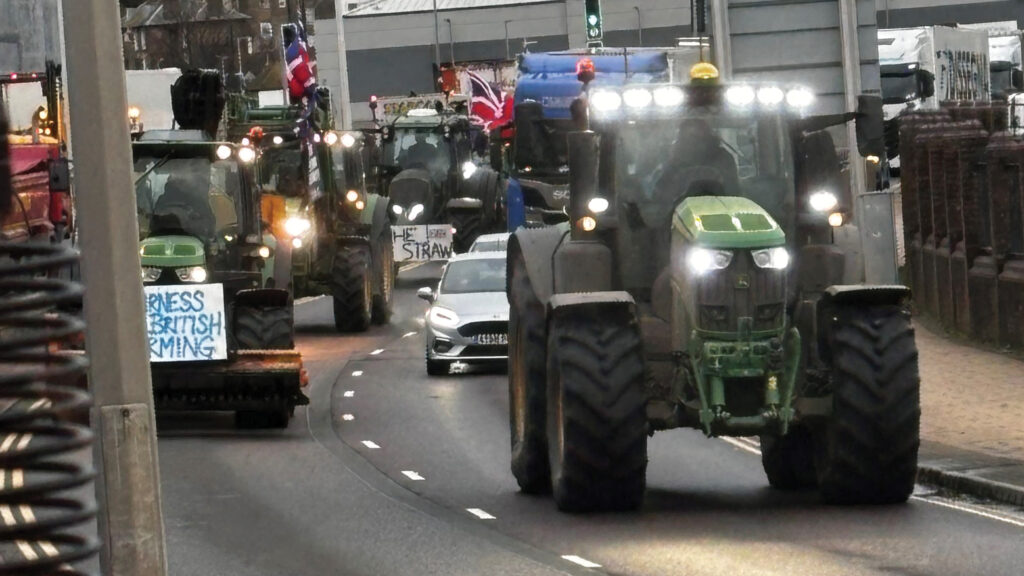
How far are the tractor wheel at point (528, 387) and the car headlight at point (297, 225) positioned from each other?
1234 cm

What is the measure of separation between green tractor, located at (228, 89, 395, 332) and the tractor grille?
45.4 feet

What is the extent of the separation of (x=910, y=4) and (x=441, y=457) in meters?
75.4

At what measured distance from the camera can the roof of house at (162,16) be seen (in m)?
116

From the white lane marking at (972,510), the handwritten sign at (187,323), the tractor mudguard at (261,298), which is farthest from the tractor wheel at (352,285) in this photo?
the white lane marking at (972,510)

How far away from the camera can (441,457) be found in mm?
17406

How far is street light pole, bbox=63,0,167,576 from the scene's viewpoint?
21.7ft

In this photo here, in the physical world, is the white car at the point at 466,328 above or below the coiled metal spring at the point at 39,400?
below

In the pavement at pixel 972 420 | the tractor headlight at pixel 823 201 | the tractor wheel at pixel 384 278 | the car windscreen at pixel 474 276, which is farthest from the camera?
the tractor wheel at pixel 384 278

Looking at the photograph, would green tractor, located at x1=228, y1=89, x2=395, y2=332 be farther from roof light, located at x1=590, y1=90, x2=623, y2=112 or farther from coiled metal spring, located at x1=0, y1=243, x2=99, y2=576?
coiled metal spring, located at x1=0, y1=243, x2=99, y2=576

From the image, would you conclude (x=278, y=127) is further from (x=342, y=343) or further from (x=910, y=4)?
(x=910, y=4)

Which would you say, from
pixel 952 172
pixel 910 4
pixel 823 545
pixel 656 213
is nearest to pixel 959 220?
pixel 952 172

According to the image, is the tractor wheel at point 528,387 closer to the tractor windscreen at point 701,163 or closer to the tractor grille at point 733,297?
the tractor windscreen at point 701,163

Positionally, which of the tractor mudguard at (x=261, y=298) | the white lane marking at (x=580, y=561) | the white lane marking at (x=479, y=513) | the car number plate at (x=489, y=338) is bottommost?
the white lane marking at (x=479, y=513)

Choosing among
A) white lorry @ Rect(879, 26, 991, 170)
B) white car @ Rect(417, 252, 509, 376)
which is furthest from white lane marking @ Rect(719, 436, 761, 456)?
white lorry @ Rect(879, 26, 991, 170)
